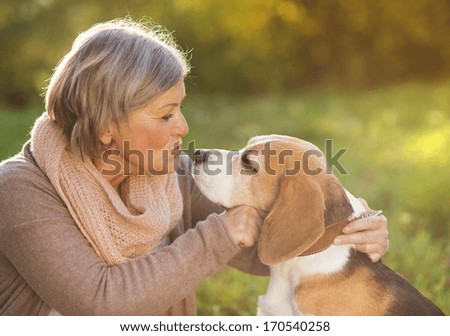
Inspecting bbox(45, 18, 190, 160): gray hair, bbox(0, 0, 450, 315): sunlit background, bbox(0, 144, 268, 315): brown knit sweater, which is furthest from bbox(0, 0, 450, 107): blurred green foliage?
bbox(0, 144, 268, 315): brown knit sweater

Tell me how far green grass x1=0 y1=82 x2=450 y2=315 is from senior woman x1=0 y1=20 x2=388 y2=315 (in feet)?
3.64

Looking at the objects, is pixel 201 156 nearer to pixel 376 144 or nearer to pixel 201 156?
pixel 201 156

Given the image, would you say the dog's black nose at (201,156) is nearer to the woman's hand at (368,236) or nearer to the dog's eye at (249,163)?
the dog's eye at (249,163)

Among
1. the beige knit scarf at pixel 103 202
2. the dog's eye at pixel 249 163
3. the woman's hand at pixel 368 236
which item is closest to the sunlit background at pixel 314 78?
the woman's hand at pixel 368 236

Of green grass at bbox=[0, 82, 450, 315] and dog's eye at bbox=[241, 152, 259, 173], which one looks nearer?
dog's eye at bbox=[241, 152, 259, 173]

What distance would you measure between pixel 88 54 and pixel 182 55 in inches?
16.5

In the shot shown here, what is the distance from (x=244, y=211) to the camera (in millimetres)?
2447

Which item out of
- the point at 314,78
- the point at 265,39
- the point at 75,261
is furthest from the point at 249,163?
the point at 314,78

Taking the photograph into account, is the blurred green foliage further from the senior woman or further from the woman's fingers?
the woman's fingers

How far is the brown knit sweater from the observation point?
7.24 ft

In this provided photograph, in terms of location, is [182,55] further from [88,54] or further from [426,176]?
[426,176]
